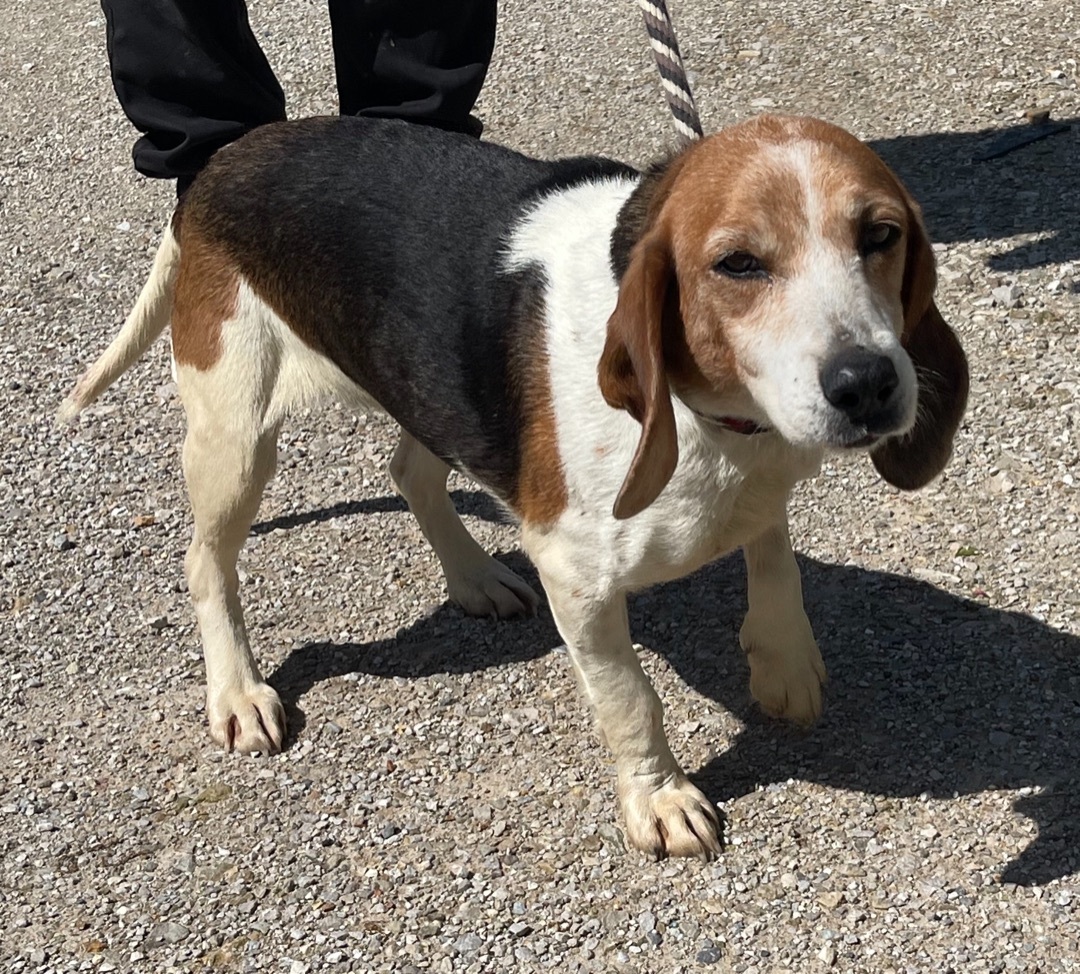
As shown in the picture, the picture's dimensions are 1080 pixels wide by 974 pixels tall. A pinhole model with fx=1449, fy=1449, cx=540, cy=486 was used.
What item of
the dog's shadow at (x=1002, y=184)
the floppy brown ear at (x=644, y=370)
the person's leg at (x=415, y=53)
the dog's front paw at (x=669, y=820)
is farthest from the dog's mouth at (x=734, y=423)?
the dog's shadow at (x=1002, y=184)

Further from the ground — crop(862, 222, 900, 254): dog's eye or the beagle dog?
crop(862, 222, 900, 254): dog's eye

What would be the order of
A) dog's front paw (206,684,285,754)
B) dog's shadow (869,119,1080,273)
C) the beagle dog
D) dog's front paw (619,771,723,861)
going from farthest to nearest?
dog's shadow (869,119,1080,273) → dog's front paw (206,684,285,754) → dog's front paw (619,771,723,861) → the beagle dog

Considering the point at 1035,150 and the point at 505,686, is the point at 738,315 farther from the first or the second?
the point at 1035,150

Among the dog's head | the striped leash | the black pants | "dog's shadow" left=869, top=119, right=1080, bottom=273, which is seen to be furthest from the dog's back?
"dog's shadow" left=869, top=119, right=1080, bottom=273

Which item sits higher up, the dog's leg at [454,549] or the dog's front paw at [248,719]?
the dog's leg at [454,549]

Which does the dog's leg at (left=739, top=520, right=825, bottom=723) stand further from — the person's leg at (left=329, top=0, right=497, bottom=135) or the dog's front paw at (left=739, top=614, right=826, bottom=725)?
the person's leg at (left=329, top=0, right=497, bottom=135)

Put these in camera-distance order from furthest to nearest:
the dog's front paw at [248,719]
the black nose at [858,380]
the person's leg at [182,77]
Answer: the person's leg at [182,77]
the dog's front paw at [248,719]
the black nose at [858,380]

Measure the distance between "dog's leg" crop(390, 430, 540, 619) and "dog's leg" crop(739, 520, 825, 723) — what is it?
0.82 m

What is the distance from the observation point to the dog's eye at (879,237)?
2.67 metres

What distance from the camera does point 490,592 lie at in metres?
4.34

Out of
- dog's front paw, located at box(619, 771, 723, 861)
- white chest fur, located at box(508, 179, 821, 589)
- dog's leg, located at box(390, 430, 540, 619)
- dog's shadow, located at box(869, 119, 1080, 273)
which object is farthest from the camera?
dog's shadow, located at box(869, 119, 1080, 273)

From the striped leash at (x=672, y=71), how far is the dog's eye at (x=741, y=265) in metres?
1.04

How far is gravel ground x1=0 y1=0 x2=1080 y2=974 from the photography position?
3.34 m

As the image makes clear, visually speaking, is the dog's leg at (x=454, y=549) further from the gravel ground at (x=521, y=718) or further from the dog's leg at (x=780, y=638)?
the dog's leg at (x=780, y=638)
